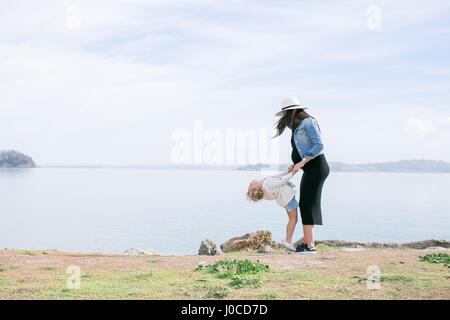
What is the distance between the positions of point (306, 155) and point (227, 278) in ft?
10.4

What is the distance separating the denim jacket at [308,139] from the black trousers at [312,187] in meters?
0.26

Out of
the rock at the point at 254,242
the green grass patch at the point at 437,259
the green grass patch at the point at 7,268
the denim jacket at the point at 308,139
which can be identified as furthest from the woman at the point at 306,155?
the green grass patch at the point at 7,268

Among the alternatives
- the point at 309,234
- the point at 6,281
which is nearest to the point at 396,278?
the point at 309,234

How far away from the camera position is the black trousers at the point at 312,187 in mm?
10508

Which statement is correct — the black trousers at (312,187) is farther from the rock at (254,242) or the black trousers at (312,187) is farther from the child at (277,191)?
the rock at (254,242)

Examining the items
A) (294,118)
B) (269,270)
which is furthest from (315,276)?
(294,118)

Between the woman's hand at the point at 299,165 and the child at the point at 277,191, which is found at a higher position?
the woman's hand at the point at 299,165

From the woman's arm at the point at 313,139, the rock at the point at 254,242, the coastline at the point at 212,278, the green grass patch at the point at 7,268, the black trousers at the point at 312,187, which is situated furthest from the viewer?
the rock at the point at 254,242

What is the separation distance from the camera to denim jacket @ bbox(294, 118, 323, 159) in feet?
33.8

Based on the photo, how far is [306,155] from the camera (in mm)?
10336

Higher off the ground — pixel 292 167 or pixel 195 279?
pixel 292 167

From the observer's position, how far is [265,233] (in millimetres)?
15258
